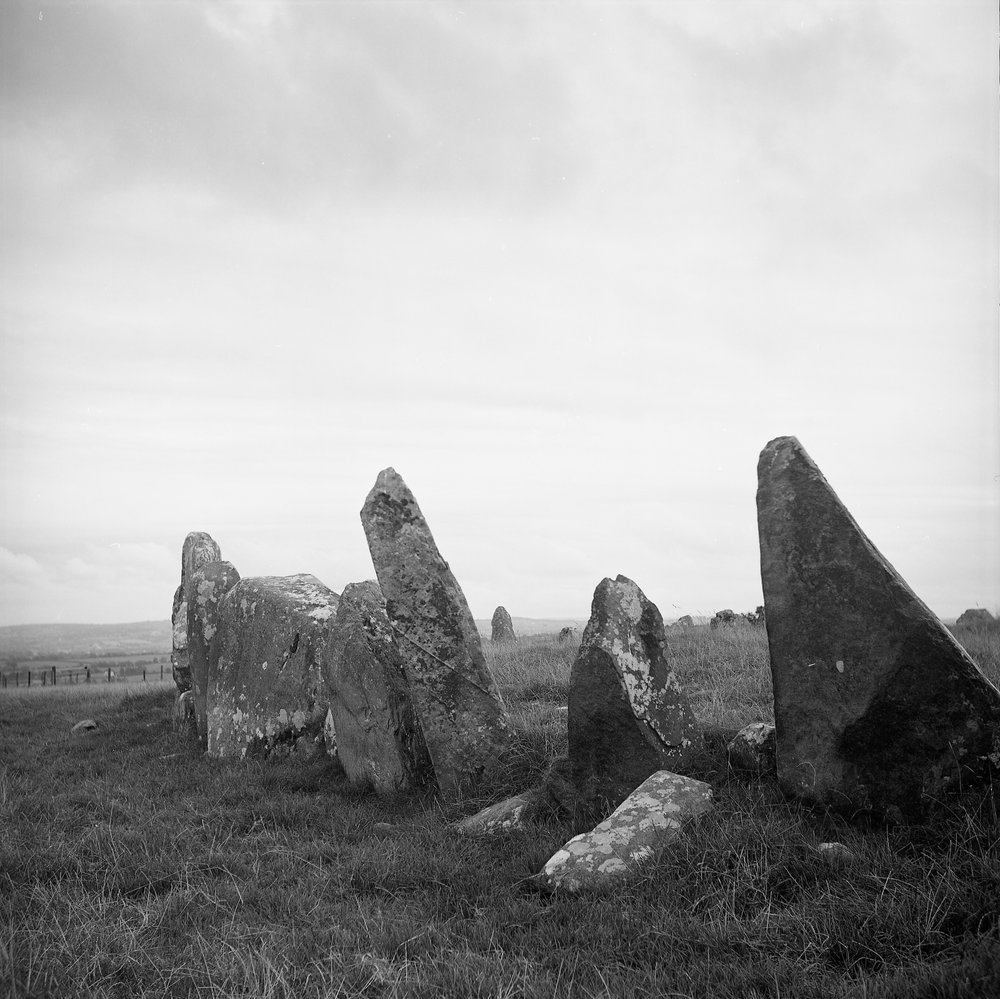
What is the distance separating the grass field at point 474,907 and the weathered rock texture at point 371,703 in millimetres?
776

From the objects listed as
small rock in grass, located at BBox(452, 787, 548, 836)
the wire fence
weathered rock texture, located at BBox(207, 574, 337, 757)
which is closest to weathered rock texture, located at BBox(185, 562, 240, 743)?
weathered rock texture, located at BBox(207, 574, 337, 757)

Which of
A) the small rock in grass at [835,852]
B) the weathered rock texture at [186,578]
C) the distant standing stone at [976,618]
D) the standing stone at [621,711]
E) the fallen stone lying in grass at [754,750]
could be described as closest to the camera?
the small rock in grass at [835,852]

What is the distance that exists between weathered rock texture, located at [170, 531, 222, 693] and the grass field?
7.93 m

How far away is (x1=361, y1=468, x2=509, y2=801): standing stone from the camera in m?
8.34

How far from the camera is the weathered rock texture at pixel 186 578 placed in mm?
15952

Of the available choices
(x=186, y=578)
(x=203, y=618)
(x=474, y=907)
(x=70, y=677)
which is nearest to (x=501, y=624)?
(x=186, y=578)

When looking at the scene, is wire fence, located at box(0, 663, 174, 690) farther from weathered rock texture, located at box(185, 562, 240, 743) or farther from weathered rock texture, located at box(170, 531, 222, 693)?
weathered rock texture, located at box(185, 562, 240, 743)

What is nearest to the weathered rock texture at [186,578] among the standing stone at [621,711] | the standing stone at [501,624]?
the standing stone at [621,711]

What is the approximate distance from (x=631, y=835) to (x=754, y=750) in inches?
68.4

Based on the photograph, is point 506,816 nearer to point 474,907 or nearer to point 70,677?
point 474,907

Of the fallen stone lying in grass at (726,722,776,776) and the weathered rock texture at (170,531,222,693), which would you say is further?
the weathered rock texture at (170,531,222,693)

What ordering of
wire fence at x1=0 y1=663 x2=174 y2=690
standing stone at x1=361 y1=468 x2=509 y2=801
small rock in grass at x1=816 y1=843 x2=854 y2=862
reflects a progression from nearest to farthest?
small rock in grass at x1=816 y1=843 x2=854 y2=862 < standing stone at x1=361 y1=468 x2=509 y2=801 < wire fence at x1=0 y1=663 x2=174 y2=690

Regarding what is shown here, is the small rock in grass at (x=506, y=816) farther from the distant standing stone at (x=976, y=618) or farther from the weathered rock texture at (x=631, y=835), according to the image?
the distant standing stone at (x=976, y=618)

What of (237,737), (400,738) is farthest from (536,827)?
(237,737)
